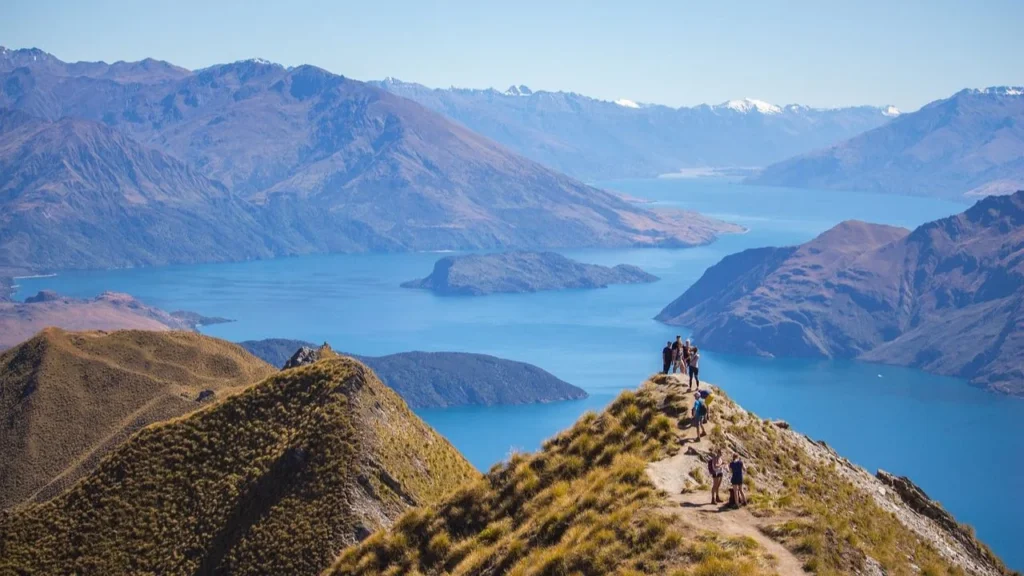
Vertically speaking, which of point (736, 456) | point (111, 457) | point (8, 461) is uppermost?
point (736, 456)

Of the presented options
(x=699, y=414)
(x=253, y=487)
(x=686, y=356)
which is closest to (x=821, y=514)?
(x=699, y=414)

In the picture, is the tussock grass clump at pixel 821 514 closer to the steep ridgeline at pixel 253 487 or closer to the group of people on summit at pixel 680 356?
the group of people on summit at pixel 680 356

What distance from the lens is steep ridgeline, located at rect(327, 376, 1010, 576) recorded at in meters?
21.7

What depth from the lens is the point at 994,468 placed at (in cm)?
16000

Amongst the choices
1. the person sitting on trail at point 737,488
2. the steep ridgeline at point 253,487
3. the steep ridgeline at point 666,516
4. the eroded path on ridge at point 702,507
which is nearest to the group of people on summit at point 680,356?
the steep ridgeline at point 666,516

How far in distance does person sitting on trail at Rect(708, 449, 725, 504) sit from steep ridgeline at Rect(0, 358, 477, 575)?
1373cm

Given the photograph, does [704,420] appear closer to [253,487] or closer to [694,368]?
[694,368]

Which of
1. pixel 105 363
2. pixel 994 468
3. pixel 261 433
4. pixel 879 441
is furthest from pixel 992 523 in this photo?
pixel 261 433

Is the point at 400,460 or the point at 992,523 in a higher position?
the point at 400,460

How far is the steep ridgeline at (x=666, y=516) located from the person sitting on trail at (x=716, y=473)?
0.28 meters

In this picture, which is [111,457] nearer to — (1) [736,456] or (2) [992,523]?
(1) [736,456]

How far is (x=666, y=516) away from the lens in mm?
22672

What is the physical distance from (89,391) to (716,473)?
46902 millimetres

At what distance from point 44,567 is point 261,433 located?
8.08 m
